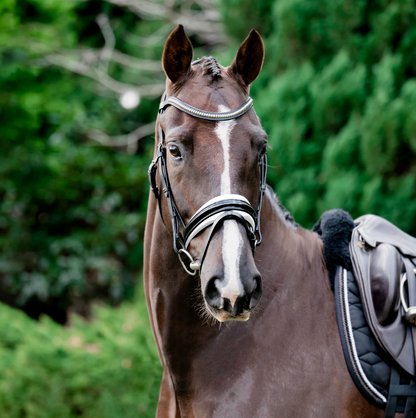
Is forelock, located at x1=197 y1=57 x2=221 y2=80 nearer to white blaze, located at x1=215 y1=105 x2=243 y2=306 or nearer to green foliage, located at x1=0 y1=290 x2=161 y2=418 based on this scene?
white blaze, located at x1=215 y1=105 x2=243 y2=306

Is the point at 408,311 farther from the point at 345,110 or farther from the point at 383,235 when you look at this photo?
the point at 345,110

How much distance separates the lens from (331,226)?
231 cm

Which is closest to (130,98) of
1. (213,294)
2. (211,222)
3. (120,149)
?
(120,149)

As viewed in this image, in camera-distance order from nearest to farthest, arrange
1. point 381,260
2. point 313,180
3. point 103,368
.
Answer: point 381,260 → point 103,368 → point 313,180

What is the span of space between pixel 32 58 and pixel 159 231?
287 inches

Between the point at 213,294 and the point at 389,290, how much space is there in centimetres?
82

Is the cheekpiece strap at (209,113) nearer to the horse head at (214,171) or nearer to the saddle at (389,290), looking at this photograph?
the horse head at (214,171)

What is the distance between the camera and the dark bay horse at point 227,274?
183 cm

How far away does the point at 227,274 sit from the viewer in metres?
1.69

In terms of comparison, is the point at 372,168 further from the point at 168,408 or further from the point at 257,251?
the point at 168,408

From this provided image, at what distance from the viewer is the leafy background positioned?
5016mm

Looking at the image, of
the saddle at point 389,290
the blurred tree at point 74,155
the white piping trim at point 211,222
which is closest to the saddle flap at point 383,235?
the saddle at point 389,290

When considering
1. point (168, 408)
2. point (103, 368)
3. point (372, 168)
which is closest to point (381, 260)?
point (168, 408)

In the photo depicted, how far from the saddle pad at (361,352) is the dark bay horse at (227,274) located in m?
0.04
